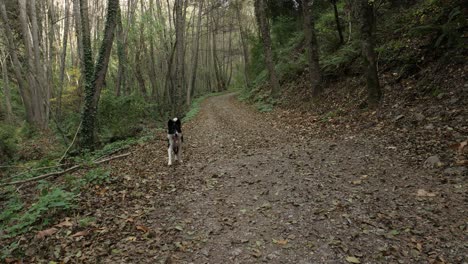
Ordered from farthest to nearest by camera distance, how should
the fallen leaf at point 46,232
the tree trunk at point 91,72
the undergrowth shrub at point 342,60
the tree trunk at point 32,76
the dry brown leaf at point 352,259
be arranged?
1. the tree trunk at point 32,76
2. the undergrowth shrub at point 342,60
3. the tree trunk at point 91,72
4. the fallen leaf at point 46,232
5. the dry brown leaf at point 352,259

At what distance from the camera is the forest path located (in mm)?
3773

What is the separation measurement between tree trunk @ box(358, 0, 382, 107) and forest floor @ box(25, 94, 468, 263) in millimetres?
1954

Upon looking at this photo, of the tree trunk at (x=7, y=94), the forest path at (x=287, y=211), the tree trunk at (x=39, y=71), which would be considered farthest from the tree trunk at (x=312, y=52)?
the tree trunk at (x=7, y=94)

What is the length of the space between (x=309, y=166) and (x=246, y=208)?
2193 millimetres

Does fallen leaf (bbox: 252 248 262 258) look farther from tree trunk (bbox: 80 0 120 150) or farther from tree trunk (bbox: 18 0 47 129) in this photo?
tree trunk (bbox: 18 0 47 129)

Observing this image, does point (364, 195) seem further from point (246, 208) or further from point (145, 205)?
point (145, 205)

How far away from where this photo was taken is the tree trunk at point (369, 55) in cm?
866

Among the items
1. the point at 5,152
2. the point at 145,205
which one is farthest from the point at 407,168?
the point at 5,152

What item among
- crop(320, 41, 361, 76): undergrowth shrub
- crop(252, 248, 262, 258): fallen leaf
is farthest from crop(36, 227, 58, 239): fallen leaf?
crop(320, 41, 361, 76): undergrowth shrub

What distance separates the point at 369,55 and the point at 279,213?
20.5 ft

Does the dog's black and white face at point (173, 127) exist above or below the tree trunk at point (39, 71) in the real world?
below

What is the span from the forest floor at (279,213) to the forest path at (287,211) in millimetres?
17

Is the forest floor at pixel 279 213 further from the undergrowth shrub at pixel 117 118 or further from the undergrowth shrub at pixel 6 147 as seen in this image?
the undergrowth shrub at pixel 6 147

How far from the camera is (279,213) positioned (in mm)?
4801
